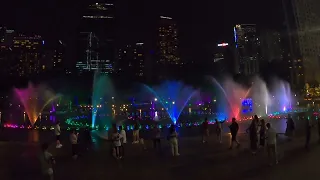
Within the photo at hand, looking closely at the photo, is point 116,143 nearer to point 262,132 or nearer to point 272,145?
point 272,145

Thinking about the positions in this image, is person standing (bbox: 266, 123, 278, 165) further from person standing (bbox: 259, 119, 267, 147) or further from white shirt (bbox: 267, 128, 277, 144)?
person standing (bbox: 259, 119, 267, 147)

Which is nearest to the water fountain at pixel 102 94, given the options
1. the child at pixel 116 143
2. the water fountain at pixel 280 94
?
the water fountain at pixel 280 94

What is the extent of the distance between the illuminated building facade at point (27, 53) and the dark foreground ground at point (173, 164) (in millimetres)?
85009

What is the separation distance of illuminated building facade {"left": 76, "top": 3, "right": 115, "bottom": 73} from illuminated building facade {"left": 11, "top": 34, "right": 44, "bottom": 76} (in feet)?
49.0

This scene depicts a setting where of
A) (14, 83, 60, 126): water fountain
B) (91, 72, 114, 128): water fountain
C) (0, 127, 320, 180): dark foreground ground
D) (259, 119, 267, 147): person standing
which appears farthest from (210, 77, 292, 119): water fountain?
(0, 127, 320, 180): dark foreground ground

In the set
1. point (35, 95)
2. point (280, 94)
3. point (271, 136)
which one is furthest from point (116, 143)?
point (280, 94)

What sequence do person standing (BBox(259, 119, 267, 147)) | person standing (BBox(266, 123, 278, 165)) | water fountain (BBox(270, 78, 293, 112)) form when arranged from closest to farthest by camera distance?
person standing (BBox(266, 123, 278, 165)), person standing (BBox(259, 119, 267, 147)), water fountain (BBox(270, 78, 293, 112))

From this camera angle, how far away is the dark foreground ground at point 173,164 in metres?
11.9

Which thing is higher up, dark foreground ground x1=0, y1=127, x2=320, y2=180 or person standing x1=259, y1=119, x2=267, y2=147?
person standing x1=259, y1=119, x2=267, y2=147

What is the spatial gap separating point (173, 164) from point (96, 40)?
465 feet

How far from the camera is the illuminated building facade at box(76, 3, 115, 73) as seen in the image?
136 meters

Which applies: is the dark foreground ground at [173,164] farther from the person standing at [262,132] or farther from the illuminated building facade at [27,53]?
the illuminated building facade at [27,53]

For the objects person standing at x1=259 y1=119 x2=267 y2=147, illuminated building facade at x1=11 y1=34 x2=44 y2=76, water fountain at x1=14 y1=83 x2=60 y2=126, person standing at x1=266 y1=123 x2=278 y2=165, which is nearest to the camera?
person standing at x1=266 y1=123 x2=278 y2=165

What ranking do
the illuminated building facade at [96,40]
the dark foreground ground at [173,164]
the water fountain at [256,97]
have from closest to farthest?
the dark foreground ground at [173,164]
the water fountain at [256,97]
the illuminated building facade at [96,40]
